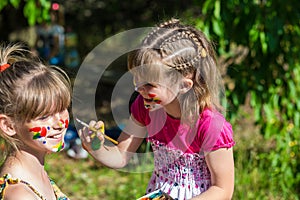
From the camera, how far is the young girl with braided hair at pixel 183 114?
198cm

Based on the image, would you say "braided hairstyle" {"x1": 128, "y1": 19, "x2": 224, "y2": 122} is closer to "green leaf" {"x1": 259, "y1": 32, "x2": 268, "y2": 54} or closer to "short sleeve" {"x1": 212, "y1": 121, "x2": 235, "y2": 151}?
"short sleeve" {"x1": 212, "y1": 121, "x2": 235, "y2": 151}

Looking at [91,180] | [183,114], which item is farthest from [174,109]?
[91,180]

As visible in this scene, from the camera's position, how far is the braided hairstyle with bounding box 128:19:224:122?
1993 millimetres

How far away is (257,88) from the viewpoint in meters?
3.66

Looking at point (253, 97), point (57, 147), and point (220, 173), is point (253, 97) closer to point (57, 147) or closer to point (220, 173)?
point (220, 173)

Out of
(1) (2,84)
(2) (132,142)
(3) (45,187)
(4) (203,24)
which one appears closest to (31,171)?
(3) (45,187)

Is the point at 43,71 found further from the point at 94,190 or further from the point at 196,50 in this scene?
the point at 94,190

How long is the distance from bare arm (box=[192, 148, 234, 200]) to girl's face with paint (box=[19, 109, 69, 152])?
549 mm

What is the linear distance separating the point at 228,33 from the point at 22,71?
2.01m

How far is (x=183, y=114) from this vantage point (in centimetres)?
207

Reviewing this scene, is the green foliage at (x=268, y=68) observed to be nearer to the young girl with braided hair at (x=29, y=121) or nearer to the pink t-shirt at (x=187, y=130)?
the pink t-shirt at (x=187, y=130)

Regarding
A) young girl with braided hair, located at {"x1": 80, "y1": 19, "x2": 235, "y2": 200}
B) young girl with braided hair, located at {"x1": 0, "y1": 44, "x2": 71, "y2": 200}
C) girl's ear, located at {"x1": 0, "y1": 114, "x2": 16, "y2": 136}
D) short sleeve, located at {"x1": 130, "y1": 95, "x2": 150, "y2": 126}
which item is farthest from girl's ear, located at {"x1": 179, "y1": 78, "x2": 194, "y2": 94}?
girl's ear, located at {"x1": 0, "y1": 114, "x2": 16, "y2": 136}

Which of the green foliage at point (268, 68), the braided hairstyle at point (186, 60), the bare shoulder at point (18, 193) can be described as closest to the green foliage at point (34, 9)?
the green foliage at point (268, 68)

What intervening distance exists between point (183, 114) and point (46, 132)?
557 millimetres
